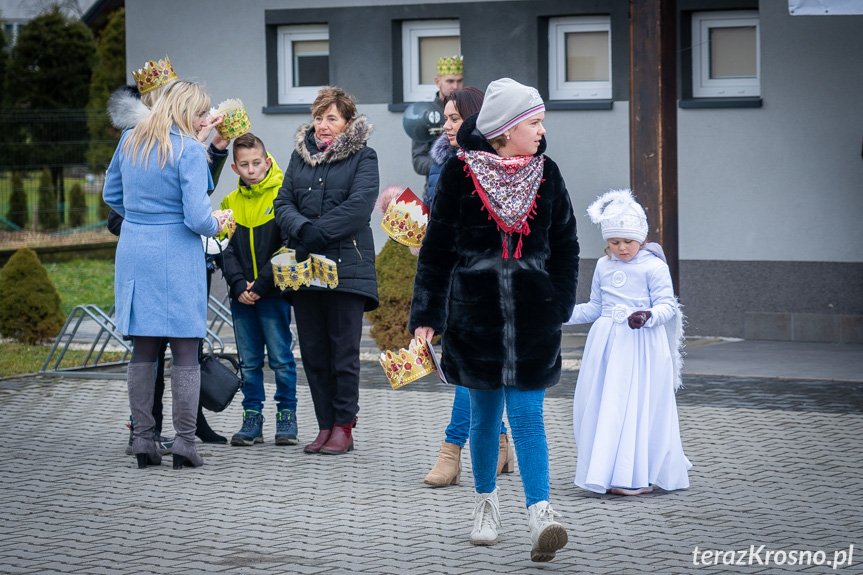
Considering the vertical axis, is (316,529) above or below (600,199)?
below

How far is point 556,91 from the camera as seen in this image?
41.9 ft

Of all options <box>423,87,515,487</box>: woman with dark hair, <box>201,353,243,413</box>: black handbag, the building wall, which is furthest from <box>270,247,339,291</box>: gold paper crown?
the building wall

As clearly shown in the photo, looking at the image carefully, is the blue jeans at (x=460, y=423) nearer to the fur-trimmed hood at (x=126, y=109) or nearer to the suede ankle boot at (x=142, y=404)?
the suede ankle boot at (x=142, y=404)

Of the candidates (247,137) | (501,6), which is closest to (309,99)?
(501,6)

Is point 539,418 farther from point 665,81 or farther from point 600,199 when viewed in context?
point 665,81

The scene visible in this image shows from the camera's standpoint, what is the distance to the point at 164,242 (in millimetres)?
6898

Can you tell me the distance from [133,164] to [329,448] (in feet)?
6.25

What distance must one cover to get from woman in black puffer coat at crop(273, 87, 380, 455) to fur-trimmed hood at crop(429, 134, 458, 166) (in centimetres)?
62

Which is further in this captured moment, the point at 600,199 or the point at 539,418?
the point at 600,199

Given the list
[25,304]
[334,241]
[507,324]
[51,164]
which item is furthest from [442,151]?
[51,164]

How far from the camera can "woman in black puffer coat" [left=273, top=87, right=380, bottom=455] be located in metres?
7.35

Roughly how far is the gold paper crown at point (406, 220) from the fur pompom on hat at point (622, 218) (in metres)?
0.87

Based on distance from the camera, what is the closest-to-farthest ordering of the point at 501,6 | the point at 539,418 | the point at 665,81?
the point at 539,418 → the point at 665,81 → the point at 501,6

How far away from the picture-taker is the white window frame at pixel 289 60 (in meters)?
13.8
